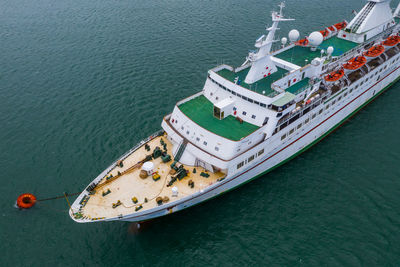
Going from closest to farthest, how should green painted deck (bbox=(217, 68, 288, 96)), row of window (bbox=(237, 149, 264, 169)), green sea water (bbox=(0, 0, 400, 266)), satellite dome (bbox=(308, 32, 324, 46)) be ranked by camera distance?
green sea water (bbox=(0, 0, 400, 266)) → row of window (bbox=(237, 149, 264, 169)) → green painted deck (bbox=(217, 68, 288, 96)) → satellite dome (bbox=(308, 32, 324, 46))

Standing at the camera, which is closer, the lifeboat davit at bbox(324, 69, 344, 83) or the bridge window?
the bridge window

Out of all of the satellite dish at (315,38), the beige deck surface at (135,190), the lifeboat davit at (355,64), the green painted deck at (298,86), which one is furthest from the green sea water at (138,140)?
the satellite dish at (315,38)

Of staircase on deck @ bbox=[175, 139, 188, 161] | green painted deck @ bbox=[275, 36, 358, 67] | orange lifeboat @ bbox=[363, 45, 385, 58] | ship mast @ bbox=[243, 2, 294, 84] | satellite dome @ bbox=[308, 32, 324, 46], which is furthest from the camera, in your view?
orange lifeboat @ bbox=[363, 45, 385, 58]

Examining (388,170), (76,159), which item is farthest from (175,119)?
(388,170)

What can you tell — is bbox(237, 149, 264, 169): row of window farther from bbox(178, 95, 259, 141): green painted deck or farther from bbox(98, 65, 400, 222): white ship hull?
bbox(178, 95, 259, 141): green painted deck

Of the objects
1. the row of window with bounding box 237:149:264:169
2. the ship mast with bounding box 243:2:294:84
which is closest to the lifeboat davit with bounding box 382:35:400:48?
the ship mast with bounding box 243:2:294:84

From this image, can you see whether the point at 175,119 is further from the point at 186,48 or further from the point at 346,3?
the point at 346,3
